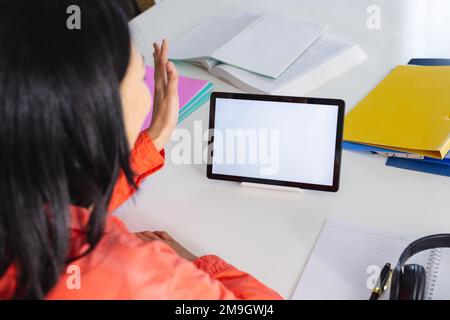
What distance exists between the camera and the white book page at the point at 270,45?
1216 millimetres

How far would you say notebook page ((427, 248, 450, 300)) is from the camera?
755mm

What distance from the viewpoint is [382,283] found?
765mm

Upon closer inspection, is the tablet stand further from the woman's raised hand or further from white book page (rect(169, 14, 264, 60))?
white book page (rect(169, 14, 264, 60))

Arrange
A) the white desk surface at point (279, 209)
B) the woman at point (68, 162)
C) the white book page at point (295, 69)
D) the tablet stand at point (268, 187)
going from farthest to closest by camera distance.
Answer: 1. the white book page at point (295, 69)
2. the tablet stand at point (268, 187)
3. the white desk surface at point (279, 209)
4. the woman at point (68, 162)

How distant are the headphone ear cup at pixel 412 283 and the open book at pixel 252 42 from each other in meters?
0.58

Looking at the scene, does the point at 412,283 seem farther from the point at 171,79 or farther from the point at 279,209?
the point at 171,79

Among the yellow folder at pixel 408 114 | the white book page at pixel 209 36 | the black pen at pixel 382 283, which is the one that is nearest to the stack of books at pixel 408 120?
the yellow folder at pixel 408 114

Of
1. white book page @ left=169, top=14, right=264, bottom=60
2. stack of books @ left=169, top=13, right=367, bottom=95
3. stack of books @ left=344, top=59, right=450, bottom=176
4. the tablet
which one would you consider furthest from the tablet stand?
white book page @ left=169, top=14, right=264, bottom=60

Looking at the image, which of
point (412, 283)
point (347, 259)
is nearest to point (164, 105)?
point (347, 259)

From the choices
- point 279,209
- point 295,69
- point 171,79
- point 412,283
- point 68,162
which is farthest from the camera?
point 295,69

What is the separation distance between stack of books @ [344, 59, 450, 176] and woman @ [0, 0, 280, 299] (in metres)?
0.47

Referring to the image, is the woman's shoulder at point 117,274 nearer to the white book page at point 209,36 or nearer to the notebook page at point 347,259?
the notebook page at point 347,259

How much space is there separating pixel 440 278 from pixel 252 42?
72 centimetres
